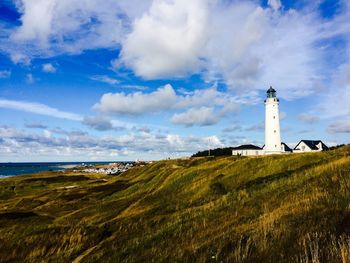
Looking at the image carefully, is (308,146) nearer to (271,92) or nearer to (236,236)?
(271,92)

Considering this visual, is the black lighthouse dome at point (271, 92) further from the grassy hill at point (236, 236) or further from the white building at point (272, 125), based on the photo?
the grassy hill at point (236, 236)

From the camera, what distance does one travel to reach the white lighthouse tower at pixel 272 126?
10281 cm

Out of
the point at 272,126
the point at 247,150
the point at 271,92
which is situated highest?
the point at 271,92

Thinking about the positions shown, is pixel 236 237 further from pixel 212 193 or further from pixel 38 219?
pixel 38 219

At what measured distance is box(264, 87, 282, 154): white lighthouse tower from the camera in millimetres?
102812

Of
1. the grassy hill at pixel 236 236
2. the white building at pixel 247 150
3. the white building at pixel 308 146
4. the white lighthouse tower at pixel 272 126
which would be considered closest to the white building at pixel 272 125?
the white lighthouse tower at pixel 272 126

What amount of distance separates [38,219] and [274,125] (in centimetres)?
7540

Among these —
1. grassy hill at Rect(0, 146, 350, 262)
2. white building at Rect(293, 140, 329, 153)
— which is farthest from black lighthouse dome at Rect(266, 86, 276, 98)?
grassy hill at Rect(0, 146, 350, 262)

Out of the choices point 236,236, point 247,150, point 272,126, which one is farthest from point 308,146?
point 236,236

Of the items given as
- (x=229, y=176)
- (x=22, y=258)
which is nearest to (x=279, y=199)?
(x=22, y=258)

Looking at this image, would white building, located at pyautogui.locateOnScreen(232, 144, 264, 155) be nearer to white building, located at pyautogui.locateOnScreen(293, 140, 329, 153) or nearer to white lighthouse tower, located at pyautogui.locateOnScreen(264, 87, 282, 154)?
white building, located at pyautogui.locateOnScreen(293, 140, 329, 153)

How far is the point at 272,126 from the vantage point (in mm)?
103188

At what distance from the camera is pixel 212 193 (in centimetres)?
3700

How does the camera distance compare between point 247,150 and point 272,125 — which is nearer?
point 272,125
